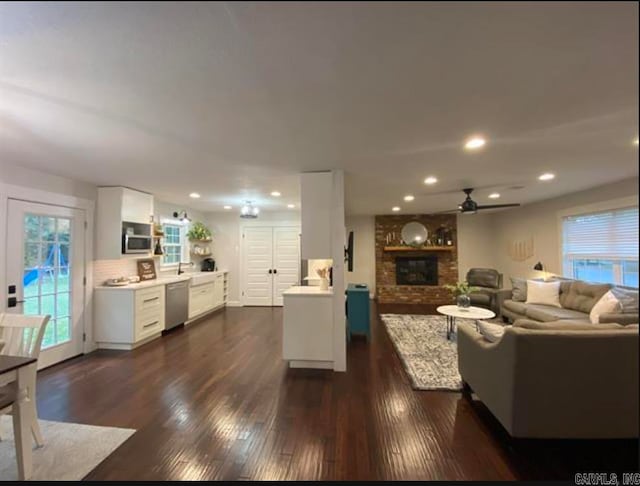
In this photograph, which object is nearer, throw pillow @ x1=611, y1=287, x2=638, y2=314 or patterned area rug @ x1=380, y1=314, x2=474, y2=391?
throw pillow @ x1=611, y1=287, x2=638, y2=314

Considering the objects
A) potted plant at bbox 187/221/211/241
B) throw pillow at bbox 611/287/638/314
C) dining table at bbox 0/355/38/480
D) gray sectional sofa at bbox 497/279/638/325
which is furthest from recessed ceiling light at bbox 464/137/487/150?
potted plant at bbox 187/221/211/241

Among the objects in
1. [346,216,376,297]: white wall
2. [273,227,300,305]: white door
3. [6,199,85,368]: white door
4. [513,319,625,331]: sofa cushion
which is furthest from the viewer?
[346,216,376,297]: white wall

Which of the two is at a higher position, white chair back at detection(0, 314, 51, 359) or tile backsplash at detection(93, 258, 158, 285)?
tile backsplash at detection(93, 258, 158, 285)

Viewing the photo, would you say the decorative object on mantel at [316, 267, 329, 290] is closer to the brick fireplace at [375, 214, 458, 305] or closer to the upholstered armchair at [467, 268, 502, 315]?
the upholstered armchair at [467, 268, 502, 315]

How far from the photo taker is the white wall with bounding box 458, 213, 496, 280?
4.59 m

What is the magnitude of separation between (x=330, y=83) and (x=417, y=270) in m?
5.82

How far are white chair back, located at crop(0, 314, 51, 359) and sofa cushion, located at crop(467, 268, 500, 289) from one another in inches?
196

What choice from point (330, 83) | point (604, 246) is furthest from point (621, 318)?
point (330, 83)

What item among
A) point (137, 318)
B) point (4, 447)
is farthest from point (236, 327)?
point (4, 447)

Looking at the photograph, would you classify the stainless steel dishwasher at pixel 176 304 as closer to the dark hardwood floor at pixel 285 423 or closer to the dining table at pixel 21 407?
the dark hardwood floor at pixel 285 423

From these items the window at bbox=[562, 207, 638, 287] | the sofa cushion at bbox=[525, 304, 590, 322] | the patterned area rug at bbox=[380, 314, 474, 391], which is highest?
the window at bbox=[562, 207, 638, 287]

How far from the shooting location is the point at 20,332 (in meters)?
2.08

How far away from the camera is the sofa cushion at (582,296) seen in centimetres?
130

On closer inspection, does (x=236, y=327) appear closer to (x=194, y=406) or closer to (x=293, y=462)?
(x=194, y=406)
